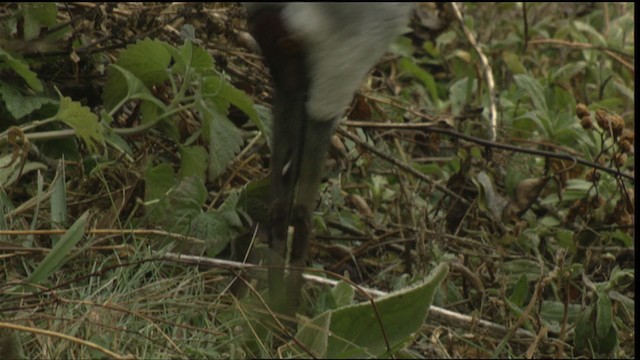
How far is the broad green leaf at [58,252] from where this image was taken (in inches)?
62.6

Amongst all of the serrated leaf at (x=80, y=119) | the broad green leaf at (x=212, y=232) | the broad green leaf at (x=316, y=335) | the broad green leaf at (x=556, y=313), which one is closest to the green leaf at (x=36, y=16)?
the serrated leaf at (x=80, y=119)

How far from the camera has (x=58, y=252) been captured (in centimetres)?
159

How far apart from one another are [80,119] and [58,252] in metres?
0.33

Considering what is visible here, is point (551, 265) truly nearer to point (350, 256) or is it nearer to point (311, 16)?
point (350, 256)

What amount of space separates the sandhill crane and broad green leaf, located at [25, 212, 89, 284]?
330 millimetres

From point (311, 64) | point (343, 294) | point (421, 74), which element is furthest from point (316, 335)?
point (421, 74)

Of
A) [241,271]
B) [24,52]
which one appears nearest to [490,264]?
[241,271]

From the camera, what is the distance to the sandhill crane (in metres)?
1.29

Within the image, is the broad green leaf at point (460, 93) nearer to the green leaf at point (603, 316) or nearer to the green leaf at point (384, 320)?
the green leaf at point (603, 316)

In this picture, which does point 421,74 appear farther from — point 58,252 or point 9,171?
point 58,252

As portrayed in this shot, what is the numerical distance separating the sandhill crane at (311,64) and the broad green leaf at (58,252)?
0.33m

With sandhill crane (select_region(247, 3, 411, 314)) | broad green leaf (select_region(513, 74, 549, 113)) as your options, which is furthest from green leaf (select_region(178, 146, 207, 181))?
broad green leaf (select_region(513, 74, 549, 113))

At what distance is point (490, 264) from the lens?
1.97 m

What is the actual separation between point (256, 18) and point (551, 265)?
981 millimetres
